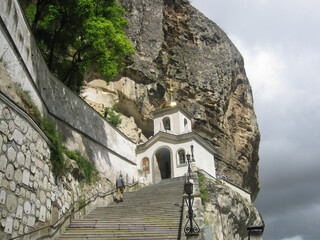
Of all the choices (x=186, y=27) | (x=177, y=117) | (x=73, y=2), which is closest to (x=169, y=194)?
(x=73, y=2)

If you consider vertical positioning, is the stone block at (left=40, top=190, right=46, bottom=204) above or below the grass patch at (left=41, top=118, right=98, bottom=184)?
below

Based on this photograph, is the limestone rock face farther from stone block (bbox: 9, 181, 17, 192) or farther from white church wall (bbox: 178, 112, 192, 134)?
stone block (bbox: 9, 181, 17, 192)

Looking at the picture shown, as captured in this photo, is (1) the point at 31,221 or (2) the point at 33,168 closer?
(1) the point at 31,221

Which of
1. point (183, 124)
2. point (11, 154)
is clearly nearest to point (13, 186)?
point (11, 154)

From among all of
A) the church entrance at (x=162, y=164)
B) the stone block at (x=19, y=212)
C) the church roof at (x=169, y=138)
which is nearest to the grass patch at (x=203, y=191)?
the church roof at (x=169, y=138)

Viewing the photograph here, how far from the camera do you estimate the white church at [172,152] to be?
75.7 feet

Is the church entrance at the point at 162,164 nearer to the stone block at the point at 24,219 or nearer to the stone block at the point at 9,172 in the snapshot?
the stone block at the point at 24,219

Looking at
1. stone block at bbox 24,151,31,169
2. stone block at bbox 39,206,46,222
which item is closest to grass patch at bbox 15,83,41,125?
stone block at bbox 24,151,31,169

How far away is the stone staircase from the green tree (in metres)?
6.29

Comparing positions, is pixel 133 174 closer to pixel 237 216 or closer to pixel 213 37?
pixel 237 216

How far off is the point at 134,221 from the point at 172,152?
1259 cm

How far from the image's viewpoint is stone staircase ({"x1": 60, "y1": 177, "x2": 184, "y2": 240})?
9.89m

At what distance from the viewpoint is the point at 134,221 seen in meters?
11.1

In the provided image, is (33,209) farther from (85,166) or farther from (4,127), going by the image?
(85,166)
